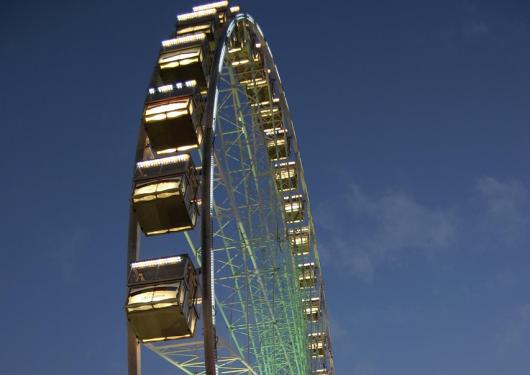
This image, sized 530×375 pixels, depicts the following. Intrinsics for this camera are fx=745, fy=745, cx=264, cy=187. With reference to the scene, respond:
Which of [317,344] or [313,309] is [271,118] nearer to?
[313,309]

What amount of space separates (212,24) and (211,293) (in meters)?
9.50

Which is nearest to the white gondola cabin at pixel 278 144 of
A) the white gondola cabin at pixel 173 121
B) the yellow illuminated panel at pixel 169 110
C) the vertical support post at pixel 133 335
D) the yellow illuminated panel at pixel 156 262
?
the white gondola cabin at pixel 173 121

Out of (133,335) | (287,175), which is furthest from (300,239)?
(133,335)

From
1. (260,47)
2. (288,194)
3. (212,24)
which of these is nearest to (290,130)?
(288,194)

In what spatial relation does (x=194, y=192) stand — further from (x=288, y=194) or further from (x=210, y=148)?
(x=288, y=194)

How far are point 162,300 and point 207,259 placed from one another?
1.38 m

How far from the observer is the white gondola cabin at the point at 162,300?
14867 millimetres

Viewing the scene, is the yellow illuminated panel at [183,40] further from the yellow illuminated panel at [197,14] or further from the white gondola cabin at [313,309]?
the white gondola cabin at [313,309]

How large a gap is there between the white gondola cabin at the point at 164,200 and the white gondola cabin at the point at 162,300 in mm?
1117

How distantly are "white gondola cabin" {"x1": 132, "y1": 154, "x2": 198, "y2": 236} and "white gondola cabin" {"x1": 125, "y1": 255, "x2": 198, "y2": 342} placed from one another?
3.66ft

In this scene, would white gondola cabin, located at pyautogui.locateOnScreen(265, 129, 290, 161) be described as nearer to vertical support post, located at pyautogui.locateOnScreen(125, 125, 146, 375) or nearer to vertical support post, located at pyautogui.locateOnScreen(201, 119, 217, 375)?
vertical support post, located at pyautogui.locateOnScreen(125, 125, 146, 375)

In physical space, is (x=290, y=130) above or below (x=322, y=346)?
above

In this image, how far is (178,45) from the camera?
1969 centimetres

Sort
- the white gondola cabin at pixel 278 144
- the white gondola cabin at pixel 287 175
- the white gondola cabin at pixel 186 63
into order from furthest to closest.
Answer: the white gondola cabin at pixel 287 175 → the white gondola cabin at pixel 278 144 → the white gondola cabin at pixel 186 63
